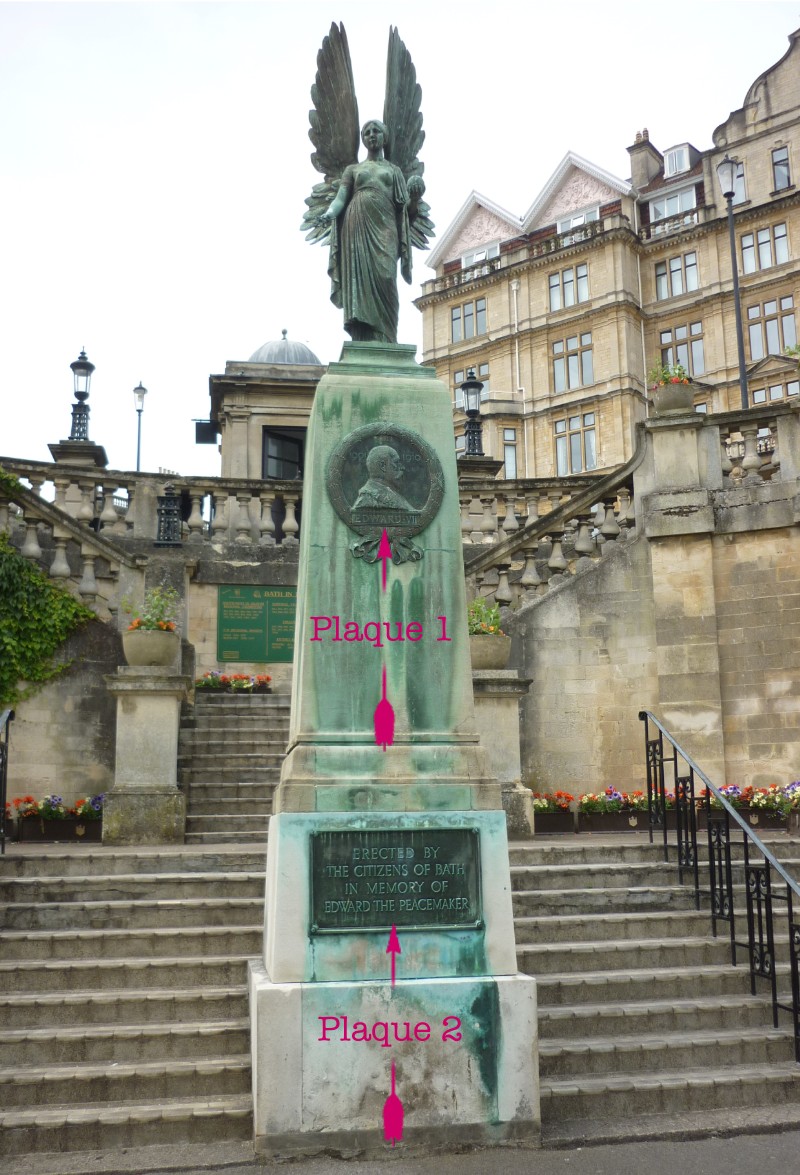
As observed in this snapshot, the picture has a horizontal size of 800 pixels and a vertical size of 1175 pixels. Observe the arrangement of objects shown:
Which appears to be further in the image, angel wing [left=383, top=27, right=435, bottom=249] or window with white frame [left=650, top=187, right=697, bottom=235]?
window with white frame [left=650, top=187, right=697, bottom=235]

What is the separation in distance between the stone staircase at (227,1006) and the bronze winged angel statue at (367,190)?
438 cm

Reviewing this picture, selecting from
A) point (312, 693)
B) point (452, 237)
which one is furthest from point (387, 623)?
point (452, 237)

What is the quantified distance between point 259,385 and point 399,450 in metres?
17.4

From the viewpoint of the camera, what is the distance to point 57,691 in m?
14.0

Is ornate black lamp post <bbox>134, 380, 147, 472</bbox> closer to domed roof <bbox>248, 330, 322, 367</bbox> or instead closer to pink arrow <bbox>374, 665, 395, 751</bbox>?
domed roof <bbox>248, 330, 322, 367</bbox>

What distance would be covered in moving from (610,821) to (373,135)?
8549 mm

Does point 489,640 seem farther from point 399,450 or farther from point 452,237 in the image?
point 452,237

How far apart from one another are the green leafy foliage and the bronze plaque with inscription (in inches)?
347

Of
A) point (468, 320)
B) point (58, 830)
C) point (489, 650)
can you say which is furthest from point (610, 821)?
→ point (468, 320)

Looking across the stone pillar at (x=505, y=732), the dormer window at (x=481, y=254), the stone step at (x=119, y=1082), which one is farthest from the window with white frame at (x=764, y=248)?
the stone step at (x=119, y=1082)

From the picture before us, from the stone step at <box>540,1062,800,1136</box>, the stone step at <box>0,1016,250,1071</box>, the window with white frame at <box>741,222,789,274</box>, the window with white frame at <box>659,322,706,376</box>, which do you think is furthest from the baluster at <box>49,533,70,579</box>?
the window with white frame at <box>741,222,789,274</box>

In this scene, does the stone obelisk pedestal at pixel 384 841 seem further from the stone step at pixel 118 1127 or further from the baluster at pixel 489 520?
the baluster at pixel 489 520

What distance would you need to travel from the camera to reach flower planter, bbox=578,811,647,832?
1316cm

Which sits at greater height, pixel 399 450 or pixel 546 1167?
pixel 399 450
